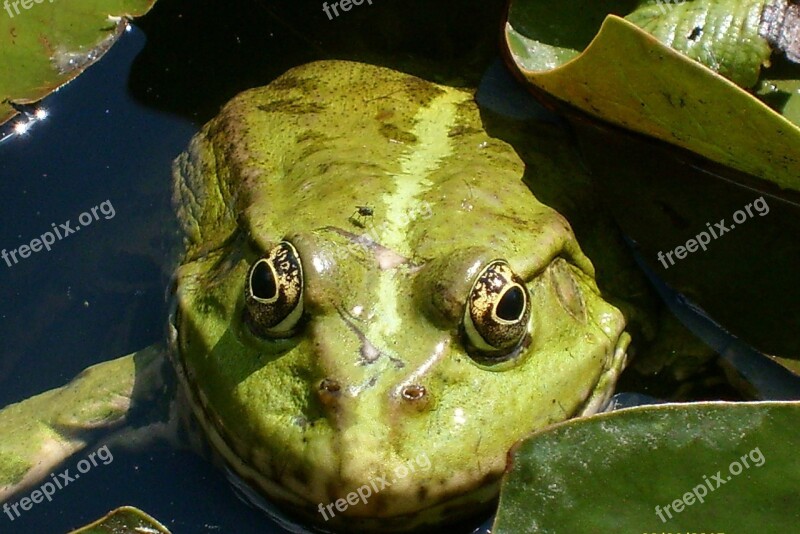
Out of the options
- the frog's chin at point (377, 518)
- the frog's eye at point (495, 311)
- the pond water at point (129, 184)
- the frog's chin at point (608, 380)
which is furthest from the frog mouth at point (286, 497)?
the frog's chin at point (608, 380)

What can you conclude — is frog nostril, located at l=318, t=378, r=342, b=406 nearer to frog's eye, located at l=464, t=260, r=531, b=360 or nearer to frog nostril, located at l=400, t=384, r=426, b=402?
frog nostril, located at l=400, t=384, r=426, b=402

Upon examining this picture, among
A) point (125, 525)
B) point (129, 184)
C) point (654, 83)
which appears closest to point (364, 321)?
point (125, 525)

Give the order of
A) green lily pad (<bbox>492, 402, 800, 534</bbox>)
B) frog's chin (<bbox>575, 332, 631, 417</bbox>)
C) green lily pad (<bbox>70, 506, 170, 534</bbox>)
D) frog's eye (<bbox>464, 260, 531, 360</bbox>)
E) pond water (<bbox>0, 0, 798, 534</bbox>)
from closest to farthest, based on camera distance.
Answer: green lily pad (<bbox>492, 402, 800, 534</bbox>)
green lily pad (<bbox>70, 506, 170, 534</bbox>)
frog's eye (<bbox>464, 260, 531, 360</bbox>)
frog's chin (<bbox>575, 332, 631, 417</bbox>)
pond water (<bbox>0, 0, 798, 534</bbox>)

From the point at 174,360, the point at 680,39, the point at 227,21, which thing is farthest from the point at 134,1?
the point at 680,39

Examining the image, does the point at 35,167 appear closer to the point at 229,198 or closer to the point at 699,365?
the point at 229,198

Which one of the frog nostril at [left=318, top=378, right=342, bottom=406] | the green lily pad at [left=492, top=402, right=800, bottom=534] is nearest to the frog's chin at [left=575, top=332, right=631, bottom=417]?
Answer: the green lily pad at [left=492, top=402, right=800, bottom=534]

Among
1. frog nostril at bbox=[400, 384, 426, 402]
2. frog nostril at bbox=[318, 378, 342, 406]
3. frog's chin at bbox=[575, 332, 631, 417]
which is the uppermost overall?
frog nostril at bbox=[318, 378, 342, 406]
